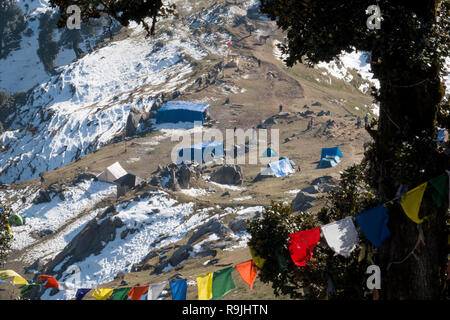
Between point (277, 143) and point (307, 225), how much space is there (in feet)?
153

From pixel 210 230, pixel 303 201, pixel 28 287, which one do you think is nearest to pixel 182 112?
pixel 303 201

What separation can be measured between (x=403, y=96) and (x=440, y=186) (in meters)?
1.82

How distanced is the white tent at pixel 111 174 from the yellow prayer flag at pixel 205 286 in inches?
1549

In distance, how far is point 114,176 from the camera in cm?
4994

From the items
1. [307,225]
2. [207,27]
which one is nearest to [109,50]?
[207,27]

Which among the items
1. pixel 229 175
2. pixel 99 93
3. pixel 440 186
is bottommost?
pixel 229 175

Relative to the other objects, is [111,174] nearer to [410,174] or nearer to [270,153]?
[270,153]

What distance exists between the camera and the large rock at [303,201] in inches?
1429

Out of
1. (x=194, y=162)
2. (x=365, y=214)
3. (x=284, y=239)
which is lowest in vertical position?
(x=194, y=162)

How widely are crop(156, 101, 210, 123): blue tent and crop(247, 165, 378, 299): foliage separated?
51.4 meters

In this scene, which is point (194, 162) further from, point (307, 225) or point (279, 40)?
point (279, 40)

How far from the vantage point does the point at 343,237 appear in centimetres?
1001

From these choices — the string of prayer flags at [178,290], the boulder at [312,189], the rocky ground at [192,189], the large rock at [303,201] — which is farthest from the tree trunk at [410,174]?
the boulder at [312,189]

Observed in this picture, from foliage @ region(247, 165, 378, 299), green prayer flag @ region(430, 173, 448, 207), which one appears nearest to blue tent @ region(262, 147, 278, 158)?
foliage @ region(247, 165, 378, 299)
